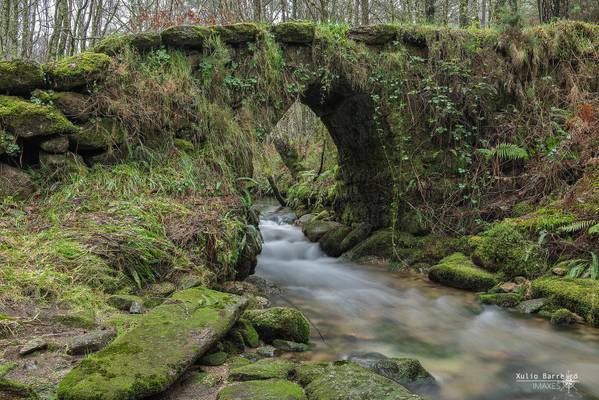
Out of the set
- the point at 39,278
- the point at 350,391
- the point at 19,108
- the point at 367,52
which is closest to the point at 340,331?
the point at 350,391

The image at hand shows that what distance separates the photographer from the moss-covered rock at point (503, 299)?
524cm

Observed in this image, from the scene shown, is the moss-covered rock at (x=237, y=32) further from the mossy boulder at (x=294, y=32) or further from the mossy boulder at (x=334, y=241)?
the mossy boulder at (x=334, y=241)

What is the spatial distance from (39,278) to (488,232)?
18.4ft

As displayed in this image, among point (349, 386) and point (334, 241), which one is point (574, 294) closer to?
point (349, 386)

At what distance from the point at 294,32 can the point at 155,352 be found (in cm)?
569

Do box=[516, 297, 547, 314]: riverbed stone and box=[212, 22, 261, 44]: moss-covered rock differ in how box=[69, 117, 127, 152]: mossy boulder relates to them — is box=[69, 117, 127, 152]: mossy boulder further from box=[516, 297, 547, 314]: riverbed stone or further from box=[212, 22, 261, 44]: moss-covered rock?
box=[516, 297, 547, 314]: riverbed stone

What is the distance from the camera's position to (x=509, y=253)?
5.92 meters

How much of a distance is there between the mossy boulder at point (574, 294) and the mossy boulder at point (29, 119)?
575 cm

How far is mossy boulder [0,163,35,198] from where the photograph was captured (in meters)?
4.96

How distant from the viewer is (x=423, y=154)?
8000 mm

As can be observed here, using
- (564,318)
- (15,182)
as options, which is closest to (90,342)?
(15,182)

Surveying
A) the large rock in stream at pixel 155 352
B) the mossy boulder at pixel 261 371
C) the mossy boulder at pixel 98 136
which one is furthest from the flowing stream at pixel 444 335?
the mossy boulder at pixel 98 136

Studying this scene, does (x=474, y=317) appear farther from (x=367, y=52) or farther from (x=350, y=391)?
(x=367, y=52)

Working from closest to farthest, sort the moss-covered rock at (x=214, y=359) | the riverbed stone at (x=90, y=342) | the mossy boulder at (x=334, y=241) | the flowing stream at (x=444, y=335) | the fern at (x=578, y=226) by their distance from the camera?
the riverbed stone at (x=90, y=342)
the moss-covered rock at (x=214, y=359)
the flowing stream at (x=444, y=335)
the fern at (x=578, y=226)
the mossy boulder at (x=334, y=241)
